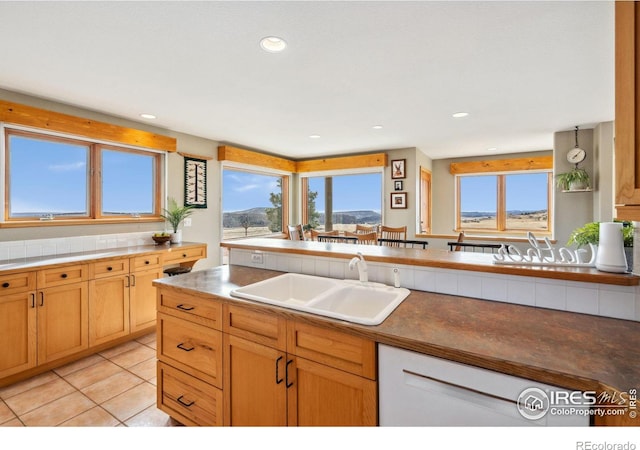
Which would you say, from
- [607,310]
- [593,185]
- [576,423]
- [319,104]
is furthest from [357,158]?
[576,423]

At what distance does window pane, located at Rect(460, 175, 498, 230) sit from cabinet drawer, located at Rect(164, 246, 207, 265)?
208 inches

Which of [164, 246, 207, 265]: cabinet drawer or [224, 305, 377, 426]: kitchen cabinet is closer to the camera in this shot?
[224, 305, 377, 426]: kitchen cabinet

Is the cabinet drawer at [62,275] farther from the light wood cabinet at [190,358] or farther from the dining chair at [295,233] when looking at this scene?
the dining chair at [295,233]

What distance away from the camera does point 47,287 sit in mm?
2434

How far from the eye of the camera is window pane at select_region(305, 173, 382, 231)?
5770mm

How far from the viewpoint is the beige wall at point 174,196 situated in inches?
109

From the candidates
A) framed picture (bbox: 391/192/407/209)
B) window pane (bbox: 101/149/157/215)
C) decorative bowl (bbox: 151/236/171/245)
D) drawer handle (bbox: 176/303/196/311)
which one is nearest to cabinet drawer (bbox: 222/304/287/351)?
drawer handle (bbox: 176/303/196/311)

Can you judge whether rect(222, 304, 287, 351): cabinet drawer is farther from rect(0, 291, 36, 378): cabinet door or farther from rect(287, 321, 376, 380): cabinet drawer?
rect(0, 291, 36, 378): cabinet door

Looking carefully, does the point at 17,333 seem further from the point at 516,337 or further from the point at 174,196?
the point at 516,337

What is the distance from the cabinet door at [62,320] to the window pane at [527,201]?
22.2ft

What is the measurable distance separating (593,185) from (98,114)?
6126mm

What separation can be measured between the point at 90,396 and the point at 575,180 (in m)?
5.63

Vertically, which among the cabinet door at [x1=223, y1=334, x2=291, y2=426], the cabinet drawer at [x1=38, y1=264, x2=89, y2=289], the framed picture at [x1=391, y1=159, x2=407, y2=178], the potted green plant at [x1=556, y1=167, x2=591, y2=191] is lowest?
the cabinet door at [x1=223, y1=334, x2=291, y2=426]

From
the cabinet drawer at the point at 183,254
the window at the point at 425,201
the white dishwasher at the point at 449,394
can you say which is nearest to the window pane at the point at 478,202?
the window at the point at 425,201
